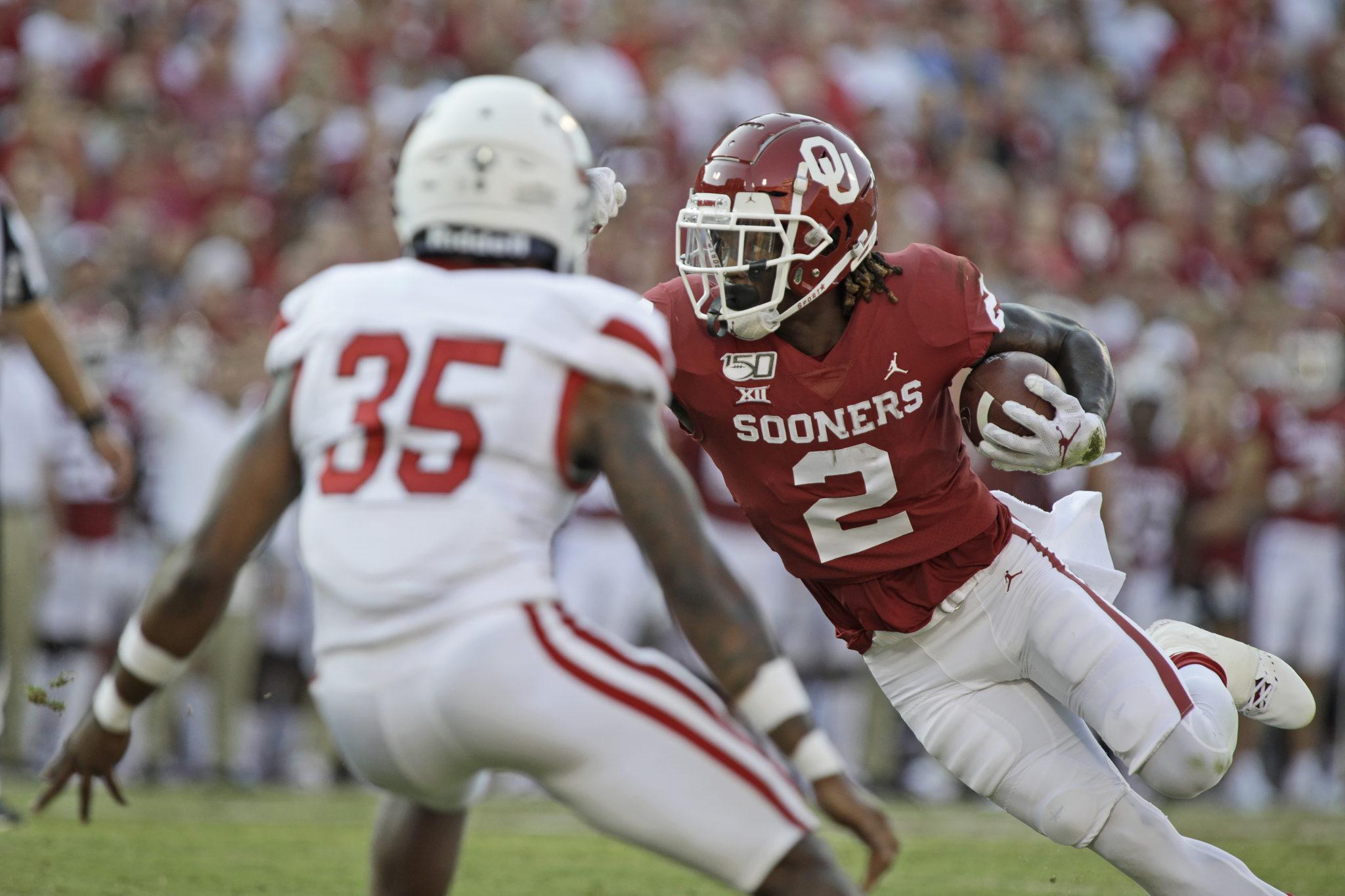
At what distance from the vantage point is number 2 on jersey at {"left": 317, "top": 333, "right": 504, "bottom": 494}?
257cm

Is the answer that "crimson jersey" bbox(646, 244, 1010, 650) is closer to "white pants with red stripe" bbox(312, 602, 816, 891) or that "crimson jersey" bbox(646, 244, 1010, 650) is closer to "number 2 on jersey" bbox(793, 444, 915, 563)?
"number 2 on jersey" bbox(793, 444, 915, 563)

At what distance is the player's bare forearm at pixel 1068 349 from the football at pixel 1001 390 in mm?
43

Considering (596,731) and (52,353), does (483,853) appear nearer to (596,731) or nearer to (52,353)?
(52,353)

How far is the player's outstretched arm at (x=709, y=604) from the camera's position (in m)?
2.54

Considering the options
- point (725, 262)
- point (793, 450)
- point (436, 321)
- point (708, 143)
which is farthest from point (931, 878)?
point (708, 143)

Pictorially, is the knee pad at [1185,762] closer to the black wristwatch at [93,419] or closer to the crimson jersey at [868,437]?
the crimson jersey at [868,437]

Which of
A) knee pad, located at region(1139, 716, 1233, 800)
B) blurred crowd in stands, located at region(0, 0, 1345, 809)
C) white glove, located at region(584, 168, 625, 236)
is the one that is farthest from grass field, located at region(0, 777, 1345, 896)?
white glove, located at region(584, 168, 625, 236)

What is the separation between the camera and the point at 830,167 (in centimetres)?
390

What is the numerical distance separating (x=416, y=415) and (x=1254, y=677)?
2426 millimetres

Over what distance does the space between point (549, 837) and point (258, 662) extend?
234 cm

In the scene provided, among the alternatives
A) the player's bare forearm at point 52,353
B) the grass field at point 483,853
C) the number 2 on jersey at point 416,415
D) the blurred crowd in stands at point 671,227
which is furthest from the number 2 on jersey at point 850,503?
the blurred crowd in stands at point 671,227

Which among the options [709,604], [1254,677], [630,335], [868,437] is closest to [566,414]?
[630,335]

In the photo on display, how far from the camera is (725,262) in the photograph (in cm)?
380

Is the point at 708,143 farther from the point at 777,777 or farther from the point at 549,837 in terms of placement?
the point at 777,777
